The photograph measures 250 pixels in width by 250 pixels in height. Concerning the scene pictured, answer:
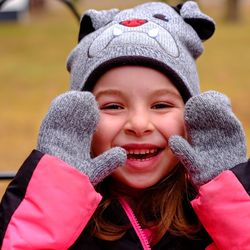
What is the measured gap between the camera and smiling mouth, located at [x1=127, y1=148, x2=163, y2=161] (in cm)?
163

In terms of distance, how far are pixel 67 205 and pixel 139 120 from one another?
0.24 meters

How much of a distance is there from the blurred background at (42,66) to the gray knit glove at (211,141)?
2.55ft

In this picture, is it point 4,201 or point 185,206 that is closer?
point 4,201

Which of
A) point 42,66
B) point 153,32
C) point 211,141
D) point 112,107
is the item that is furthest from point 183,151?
point 42,66

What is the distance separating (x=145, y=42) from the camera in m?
1.68

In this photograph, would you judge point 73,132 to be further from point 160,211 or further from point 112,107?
point 160,211

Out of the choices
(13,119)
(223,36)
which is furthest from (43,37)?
(13,119)

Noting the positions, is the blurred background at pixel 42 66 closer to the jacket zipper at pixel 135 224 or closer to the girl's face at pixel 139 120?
the girl's face at pixel 139 120

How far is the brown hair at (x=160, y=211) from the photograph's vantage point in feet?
5.41

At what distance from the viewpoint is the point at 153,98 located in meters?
1.64

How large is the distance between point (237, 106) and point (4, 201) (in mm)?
4822

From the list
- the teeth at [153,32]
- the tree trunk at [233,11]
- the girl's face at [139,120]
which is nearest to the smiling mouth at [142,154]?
the girl's face at [139,120]

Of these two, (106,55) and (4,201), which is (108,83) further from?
(4,201)

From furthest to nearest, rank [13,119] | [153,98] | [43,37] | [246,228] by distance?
[43,37], [13,119], [153,98], [246,228]
